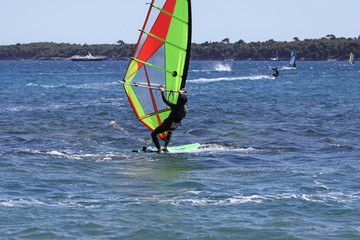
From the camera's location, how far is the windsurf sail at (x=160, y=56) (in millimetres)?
14883

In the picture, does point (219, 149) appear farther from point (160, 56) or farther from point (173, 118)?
point (160, 56)

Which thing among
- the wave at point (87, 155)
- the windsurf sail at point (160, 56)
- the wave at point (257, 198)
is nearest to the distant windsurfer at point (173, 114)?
the windsurf sail at point (160, 56)

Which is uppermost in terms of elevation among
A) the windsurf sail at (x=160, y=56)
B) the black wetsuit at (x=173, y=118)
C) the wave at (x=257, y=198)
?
the windsurf sail at (x=160, y=56)

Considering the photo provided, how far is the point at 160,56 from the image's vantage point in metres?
15.2

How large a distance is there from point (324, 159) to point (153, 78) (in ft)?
17.4

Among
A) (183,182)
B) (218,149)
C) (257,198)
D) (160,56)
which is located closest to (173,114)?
(160,56)

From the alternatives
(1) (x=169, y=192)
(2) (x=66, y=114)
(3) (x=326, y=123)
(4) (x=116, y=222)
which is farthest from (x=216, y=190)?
(2) (x=66, y=114)

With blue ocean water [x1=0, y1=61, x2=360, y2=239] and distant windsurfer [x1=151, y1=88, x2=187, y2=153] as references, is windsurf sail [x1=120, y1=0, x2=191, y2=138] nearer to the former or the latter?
distant windsurfer [x1=151, y1=88, x2=187, y2=153]

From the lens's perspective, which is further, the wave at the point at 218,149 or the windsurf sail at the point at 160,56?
the wave at the point at 218,149

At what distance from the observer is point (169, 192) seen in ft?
36.5

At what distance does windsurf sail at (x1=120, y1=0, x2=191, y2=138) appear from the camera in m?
14.9

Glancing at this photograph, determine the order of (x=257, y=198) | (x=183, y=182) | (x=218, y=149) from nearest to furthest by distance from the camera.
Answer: (x=257, y=198) → (x=183, y=182) → (x=218, y=149)

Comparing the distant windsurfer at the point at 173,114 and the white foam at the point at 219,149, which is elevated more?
the distant windsurfer at the point at 173,114

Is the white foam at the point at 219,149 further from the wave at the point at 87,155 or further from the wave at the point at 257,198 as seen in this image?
the wave at the point at 257,198
